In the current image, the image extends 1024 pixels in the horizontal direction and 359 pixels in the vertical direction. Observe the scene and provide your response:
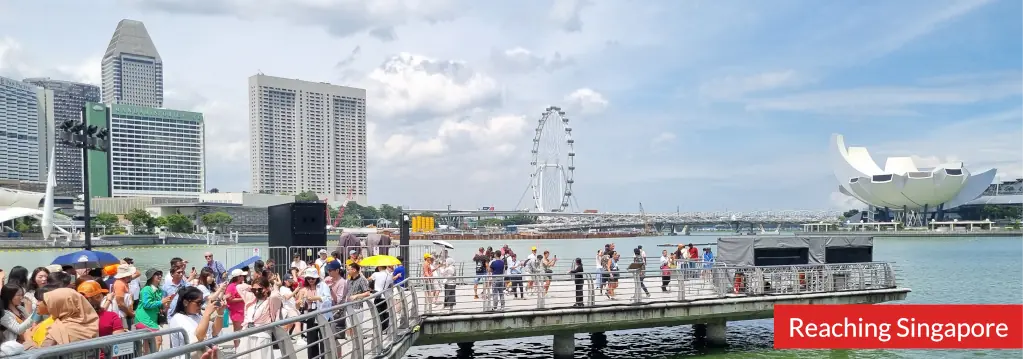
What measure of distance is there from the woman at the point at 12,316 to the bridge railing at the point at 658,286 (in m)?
9.48

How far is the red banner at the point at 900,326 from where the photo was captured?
1723cm

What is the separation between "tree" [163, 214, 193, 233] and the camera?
160m

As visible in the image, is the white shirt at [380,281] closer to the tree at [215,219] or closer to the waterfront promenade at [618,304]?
the waterfront promenade at [618,304]

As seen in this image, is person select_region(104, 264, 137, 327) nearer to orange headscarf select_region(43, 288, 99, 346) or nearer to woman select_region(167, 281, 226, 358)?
woman select_region(167, 281, 226, 358)

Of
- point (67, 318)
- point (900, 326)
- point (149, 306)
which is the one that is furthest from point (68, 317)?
point (900, 326)

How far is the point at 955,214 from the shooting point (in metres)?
190

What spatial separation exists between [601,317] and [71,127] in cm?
1431

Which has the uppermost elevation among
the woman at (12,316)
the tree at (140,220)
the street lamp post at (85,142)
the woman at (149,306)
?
the street lamp post at (85,142)

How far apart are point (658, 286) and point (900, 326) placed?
5865mm

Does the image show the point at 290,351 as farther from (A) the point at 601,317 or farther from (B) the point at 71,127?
(B) the point at 71,127

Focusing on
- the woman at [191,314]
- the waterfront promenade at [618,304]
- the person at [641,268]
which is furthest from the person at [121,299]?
the person at [641,268]

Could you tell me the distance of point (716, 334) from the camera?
2109 cm

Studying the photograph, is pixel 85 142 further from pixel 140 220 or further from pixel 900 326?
pixel 140 220

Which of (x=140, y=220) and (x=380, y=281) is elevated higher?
(x=380, y=281)
